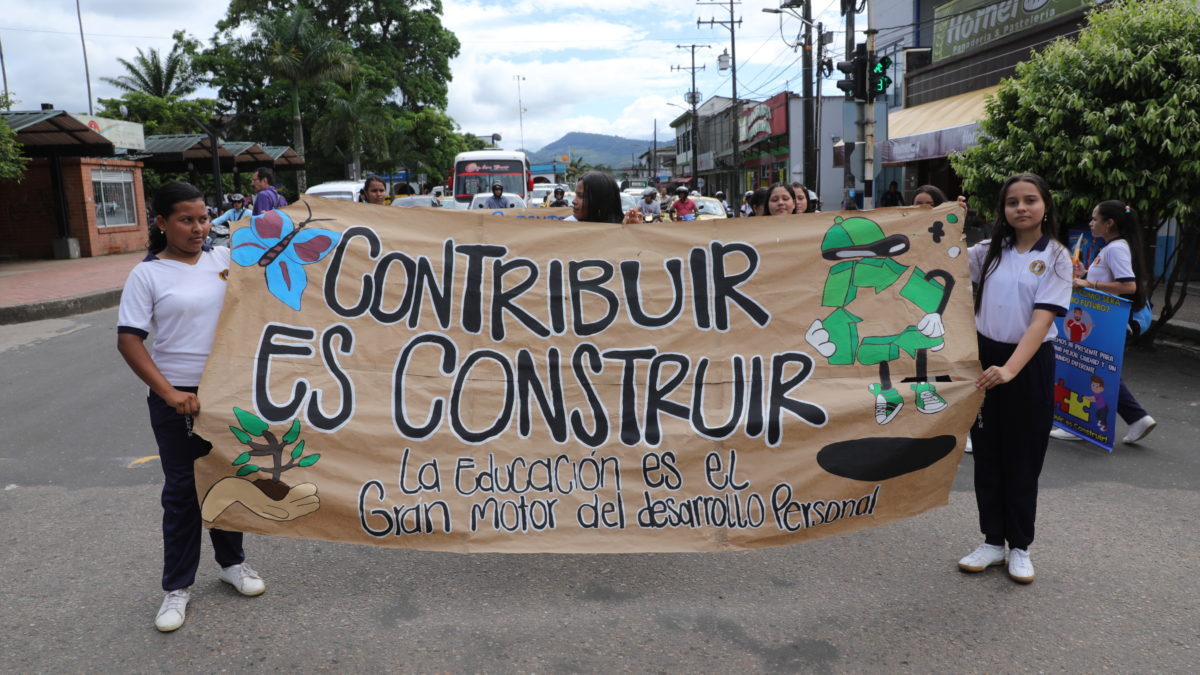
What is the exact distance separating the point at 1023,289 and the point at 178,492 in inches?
136

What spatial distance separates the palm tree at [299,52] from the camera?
127ft

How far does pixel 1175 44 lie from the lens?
294 inches

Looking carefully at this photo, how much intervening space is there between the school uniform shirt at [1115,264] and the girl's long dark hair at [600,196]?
358 cm

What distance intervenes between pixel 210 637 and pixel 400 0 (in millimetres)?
51888

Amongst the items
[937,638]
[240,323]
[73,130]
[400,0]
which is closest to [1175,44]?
[937,638]

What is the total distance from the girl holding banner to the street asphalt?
1.43 metres

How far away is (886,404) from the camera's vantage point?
3.57m

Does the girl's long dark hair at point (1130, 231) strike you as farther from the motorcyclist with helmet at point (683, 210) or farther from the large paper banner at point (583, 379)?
the motorcyclist with helmet at point (683, 210)

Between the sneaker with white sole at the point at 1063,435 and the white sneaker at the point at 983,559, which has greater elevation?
the white sneaker at the point at 983,559

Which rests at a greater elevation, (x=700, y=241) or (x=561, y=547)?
(x=700, y=241)

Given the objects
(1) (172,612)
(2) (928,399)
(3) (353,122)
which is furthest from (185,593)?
(3) (353,122)

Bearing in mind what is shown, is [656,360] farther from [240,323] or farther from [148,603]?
[148,603]

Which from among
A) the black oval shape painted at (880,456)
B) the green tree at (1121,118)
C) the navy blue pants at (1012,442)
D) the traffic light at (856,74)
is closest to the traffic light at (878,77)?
the traffic light at (856,74)

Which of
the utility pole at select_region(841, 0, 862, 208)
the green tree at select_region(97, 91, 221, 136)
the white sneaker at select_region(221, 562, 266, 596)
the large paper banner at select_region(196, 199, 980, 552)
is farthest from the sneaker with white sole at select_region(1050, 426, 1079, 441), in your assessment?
the green tree at select_region(97, 91, 221, 136)
